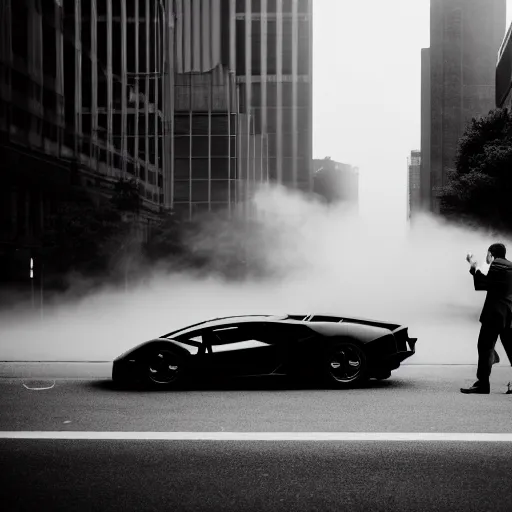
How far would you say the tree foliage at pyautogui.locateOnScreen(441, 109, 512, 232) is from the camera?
31719 mm

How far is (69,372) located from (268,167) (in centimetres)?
2000

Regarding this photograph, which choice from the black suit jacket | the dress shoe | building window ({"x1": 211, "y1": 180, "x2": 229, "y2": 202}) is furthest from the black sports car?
building window ({"x1": 211, "y1": 180, "x2": 229, "y2": 202})

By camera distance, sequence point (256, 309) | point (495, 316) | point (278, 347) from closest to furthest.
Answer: point (495, 316) → point (278, 347) → point (256, 309)

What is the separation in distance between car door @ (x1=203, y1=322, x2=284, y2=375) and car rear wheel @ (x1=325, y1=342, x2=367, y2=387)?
0.55 metres

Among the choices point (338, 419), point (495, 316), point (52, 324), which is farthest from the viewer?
point (52, 324)

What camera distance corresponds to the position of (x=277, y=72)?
27.8 metres

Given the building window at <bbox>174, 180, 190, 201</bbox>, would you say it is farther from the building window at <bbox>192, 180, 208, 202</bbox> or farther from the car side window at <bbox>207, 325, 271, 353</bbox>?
the car side window at <bbox>207, 325, 271, 353</bbox>

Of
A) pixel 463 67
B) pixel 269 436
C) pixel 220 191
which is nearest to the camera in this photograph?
pixel 269 436

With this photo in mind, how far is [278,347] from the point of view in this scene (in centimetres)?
767

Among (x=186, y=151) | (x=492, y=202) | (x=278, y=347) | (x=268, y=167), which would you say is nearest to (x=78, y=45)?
(x=186, y=151)

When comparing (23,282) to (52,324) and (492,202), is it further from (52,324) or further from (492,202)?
(492,202)

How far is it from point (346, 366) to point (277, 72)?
848 inches

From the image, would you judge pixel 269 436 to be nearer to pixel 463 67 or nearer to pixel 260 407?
pixel 260 407

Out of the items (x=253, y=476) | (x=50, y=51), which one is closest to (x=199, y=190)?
(x=50, y=51)
